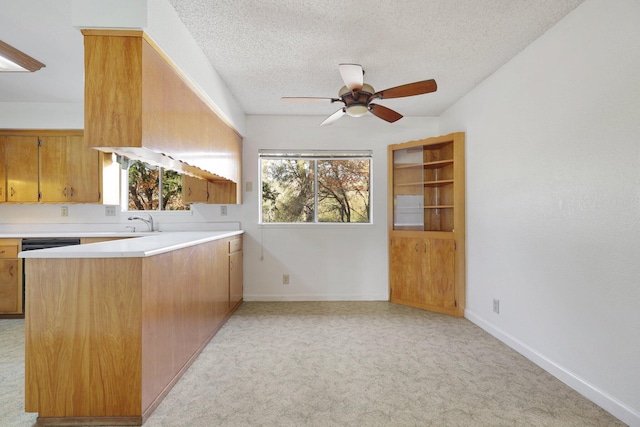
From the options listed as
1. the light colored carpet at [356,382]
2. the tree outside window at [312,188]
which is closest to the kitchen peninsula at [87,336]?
the light colored carpet at [356,382]

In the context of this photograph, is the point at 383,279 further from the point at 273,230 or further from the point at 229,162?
the point at 229,162

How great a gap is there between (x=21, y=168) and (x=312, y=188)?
11.5ft

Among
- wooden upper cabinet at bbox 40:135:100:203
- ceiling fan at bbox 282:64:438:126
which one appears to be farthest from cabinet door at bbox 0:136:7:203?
ceiling fan at bbox 282:64:438:126

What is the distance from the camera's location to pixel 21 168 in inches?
143

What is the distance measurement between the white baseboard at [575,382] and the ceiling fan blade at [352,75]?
8.11 ft

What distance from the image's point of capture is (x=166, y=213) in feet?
13.0

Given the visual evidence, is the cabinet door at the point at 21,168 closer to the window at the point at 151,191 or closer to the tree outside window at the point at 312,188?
the window at the point at 151,191

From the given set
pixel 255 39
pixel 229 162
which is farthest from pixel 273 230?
pixel 255 39

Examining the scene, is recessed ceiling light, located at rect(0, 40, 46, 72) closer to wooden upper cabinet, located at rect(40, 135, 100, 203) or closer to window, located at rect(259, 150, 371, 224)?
wooden upper cabinet, located at rect(40, 135, 100, 203)

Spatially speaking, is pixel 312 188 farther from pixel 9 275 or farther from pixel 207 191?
pixel 9 275

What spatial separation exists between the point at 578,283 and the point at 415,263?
1892 millimetres

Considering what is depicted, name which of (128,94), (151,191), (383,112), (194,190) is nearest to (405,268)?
(383,112)

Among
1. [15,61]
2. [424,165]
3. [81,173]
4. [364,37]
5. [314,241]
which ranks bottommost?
[314,241]

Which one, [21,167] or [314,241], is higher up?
[21,167]
